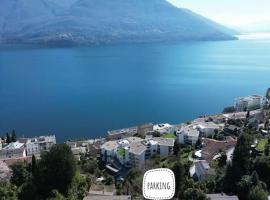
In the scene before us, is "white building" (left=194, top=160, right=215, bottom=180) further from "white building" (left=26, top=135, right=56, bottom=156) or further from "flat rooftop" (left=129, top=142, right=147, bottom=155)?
"white building" (left=26, top=135, right=56, bottom=156)

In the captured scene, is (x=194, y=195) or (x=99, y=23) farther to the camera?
(x=99, y=23)

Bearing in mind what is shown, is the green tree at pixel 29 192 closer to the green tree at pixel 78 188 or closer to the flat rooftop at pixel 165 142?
the green tree at pixel 78 188

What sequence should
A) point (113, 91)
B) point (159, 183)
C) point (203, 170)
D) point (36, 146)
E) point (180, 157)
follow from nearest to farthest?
point (159, 183) → point (203, 170) → point (180, 157) → point (36, 146) → point (113, 91)

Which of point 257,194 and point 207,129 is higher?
point 257,194

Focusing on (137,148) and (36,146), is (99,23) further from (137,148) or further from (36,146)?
(137,148)

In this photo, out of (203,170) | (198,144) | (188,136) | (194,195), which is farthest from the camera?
(188,136)

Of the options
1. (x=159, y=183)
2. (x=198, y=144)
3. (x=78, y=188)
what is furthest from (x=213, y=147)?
(x=159, y=183)
